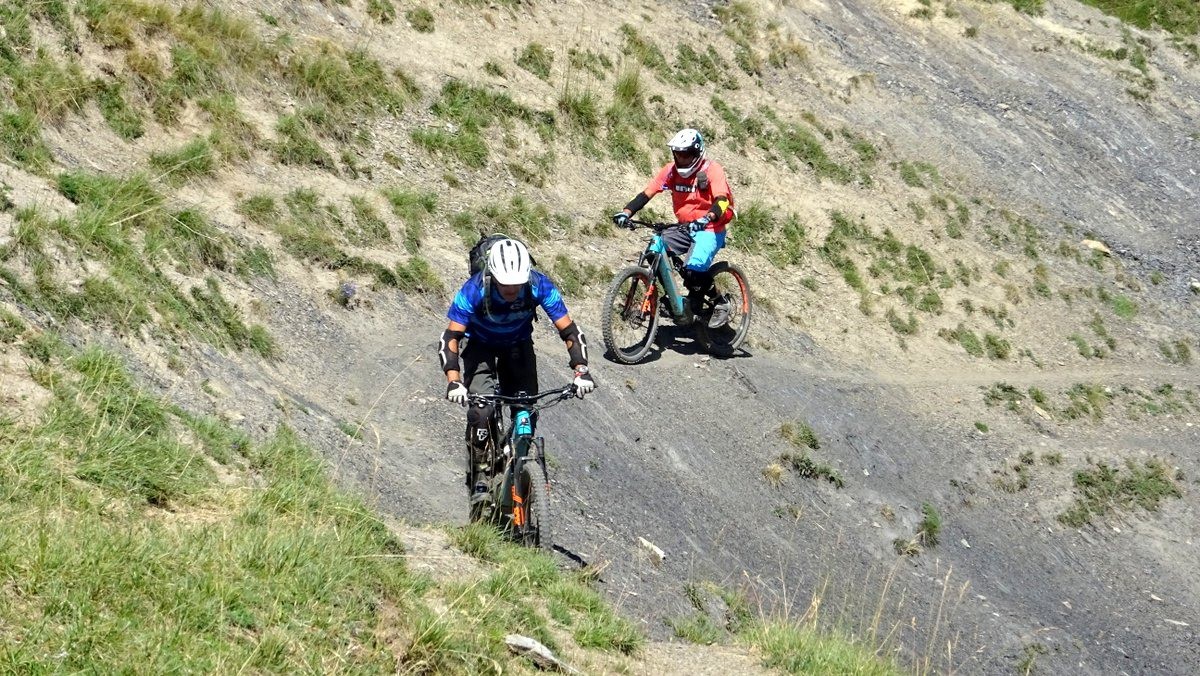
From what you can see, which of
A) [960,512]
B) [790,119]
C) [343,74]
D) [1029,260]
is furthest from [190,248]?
[1029,260]

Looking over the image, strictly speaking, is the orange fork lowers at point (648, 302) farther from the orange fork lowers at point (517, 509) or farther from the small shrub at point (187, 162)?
the orange fork lowers at point (517, 509)

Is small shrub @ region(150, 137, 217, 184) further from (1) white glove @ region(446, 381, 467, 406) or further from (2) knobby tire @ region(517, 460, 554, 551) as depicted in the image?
(2) knobby tire @ region(517, 460, 554, 551)

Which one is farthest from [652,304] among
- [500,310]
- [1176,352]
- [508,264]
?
[1176,352]

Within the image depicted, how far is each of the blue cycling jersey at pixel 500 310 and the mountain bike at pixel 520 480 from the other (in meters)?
0.50

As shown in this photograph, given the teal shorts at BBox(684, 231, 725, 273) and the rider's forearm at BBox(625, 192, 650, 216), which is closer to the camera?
the rider's forearm at BBox(625, 192, 650, 216)

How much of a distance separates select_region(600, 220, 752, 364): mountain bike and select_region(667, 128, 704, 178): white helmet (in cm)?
67

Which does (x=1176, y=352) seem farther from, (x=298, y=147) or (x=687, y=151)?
(x=298, y=147)

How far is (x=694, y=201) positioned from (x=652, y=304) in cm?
137

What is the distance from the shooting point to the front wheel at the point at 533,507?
718 cm

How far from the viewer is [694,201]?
42.0 ft

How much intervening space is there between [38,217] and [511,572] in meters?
4.88

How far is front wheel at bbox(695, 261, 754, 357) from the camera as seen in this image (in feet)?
43.4

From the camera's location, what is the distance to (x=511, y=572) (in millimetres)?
6348

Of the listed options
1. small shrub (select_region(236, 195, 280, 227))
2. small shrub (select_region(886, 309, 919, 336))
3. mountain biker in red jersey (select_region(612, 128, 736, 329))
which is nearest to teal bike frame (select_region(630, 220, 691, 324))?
mountain biker in red jersey (select_region(612, 128, 736, 329))
